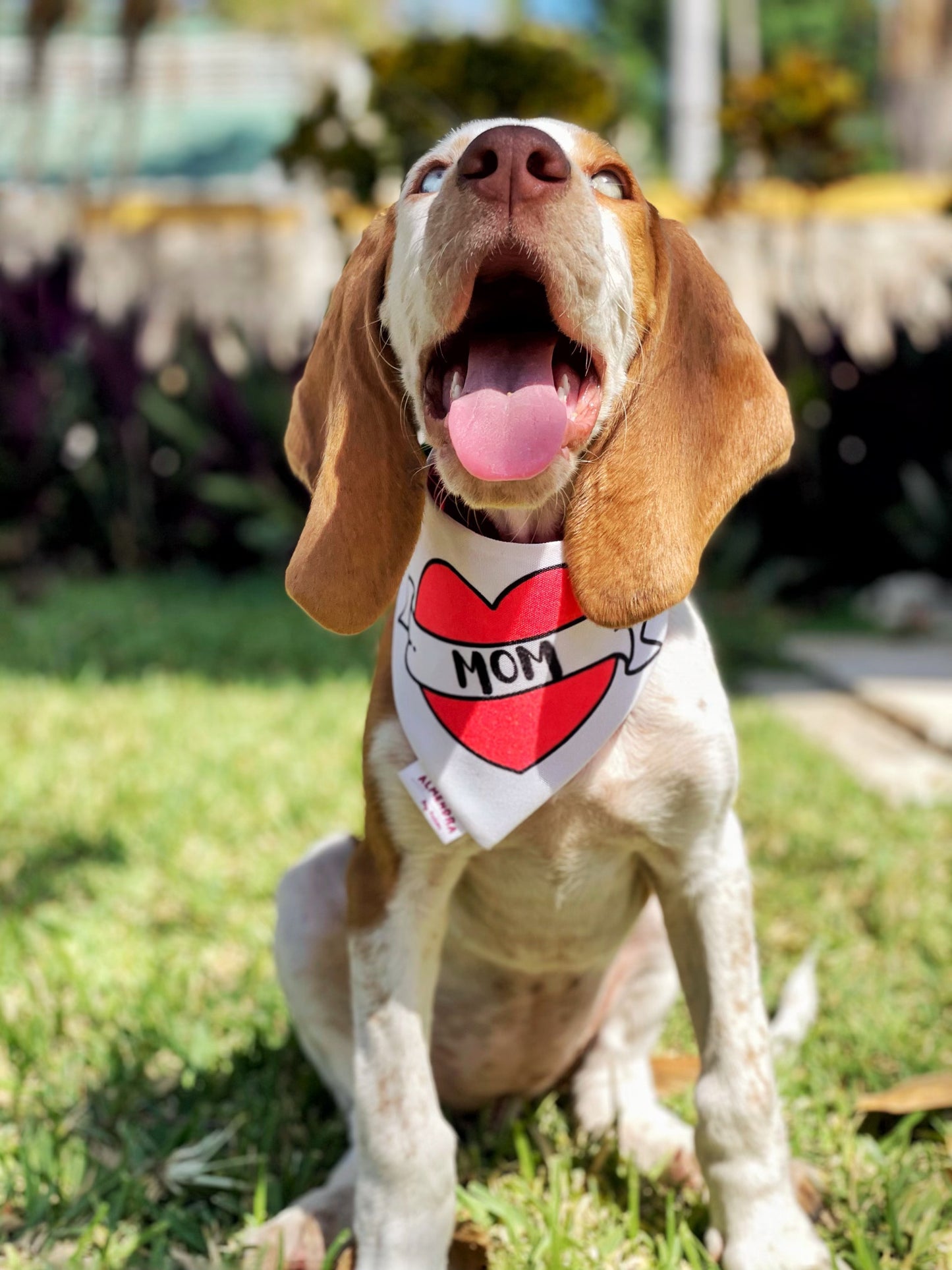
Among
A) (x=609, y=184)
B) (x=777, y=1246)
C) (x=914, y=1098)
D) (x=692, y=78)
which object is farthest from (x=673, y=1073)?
(x=692, y=78)

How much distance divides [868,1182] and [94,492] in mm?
6556

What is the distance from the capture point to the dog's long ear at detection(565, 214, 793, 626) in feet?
5.10

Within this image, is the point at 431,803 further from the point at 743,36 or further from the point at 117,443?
the point at 743,36

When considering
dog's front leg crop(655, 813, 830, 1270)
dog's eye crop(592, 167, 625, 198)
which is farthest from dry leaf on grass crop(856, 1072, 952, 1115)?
dog's eye crop(592, 167, 625, 198)

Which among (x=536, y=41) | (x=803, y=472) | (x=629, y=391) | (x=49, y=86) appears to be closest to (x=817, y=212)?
(x=536, y=41)

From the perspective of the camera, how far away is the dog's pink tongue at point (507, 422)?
1.47 m

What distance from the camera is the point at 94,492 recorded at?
24.7 feet

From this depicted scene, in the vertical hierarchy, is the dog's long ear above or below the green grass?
above

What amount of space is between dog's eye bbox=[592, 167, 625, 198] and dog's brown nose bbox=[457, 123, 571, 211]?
18cm

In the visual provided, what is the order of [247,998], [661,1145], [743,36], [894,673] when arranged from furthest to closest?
1. [743,36]
2. [894,673]
3. [247,998]
4. [661,1145]

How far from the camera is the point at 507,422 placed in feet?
4.83

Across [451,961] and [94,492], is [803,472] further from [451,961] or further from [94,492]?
[451,961]

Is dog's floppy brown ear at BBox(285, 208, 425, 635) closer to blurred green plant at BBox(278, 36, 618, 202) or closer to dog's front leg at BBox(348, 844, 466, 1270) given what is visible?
dog's front leg at BBox(348, 844, 466, 1270)

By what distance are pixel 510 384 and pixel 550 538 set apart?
277 mm
